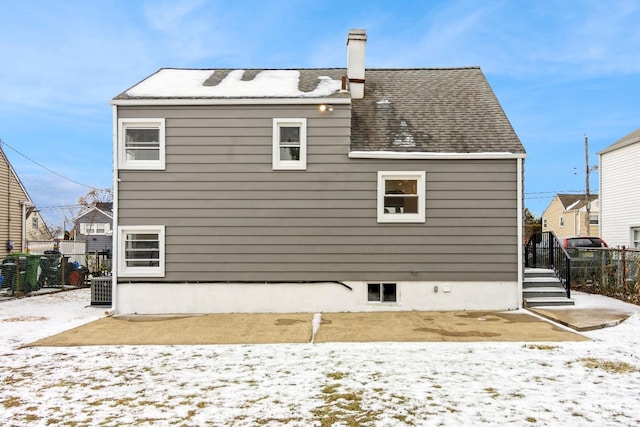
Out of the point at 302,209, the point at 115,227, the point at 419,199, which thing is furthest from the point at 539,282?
the point at 115,227

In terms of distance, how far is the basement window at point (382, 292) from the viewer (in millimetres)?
9391

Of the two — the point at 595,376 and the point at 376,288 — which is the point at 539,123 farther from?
the point at 595,376

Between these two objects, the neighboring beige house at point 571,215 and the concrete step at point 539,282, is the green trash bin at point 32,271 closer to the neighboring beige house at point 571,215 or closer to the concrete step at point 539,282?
the concrete step at point 539,282

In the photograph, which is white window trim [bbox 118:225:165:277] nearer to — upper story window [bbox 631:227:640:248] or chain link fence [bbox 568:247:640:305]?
chain link fence [bbox 568:247:640:305]

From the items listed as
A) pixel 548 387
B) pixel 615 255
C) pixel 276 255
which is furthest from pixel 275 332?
pixel 615 255

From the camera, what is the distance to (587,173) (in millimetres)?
30500

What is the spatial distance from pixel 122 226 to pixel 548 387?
8578 millimetres

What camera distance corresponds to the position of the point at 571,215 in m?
37.6

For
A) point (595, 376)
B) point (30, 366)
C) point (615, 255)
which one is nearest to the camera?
point (595, 376)

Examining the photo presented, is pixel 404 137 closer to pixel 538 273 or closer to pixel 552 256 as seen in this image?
pixel 538 273

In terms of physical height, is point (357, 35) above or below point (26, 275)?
above

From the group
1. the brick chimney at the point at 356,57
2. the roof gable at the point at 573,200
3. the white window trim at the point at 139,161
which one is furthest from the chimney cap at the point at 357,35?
the roof gable at the point at 573,200

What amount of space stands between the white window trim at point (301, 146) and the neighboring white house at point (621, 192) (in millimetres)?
14433

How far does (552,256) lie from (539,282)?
1.08 meters
